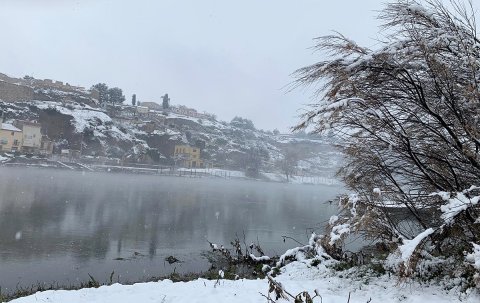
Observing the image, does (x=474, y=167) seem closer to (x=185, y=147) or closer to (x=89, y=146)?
(x=89, y=146)

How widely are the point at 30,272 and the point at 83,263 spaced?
213 centimetres

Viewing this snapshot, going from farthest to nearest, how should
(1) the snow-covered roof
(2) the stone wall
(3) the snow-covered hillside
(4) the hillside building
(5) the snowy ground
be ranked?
(2) the stone wall
(3) the snow-covered hillside
(4) the hillside building
(1) the snow-covered roof
(5) the snowy ground

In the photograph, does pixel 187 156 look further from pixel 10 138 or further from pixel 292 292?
pixel 292 292

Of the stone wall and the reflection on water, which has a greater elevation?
the stone wall

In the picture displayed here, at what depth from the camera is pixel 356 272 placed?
25.8ft

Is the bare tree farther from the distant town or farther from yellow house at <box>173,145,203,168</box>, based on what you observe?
yellow house at <box>173,145,203,168</box>

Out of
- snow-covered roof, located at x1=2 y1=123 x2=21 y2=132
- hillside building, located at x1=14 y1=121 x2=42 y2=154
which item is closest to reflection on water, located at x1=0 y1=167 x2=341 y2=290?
snow-covered roof, located at x1=2 y1=123 x2=21 y2=132

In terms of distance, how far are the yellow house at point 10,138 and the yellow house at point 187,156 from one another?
157 ft

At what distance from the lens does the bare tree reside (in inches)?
233

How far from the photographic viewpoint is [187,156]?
130250mm

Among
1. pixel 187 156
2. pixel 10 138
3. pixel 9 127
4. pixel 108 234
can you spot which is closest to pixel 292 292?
pixel 108 234

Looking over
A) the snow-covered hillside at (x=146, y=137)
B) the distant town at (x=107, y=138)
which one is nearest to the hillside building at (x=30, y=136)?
the distant town at (x=107, y=138)

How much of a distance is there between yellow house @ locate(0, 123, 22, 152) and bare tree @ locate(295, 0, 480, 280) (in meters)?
97.6

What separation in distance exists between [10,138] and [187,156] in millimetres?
54140
